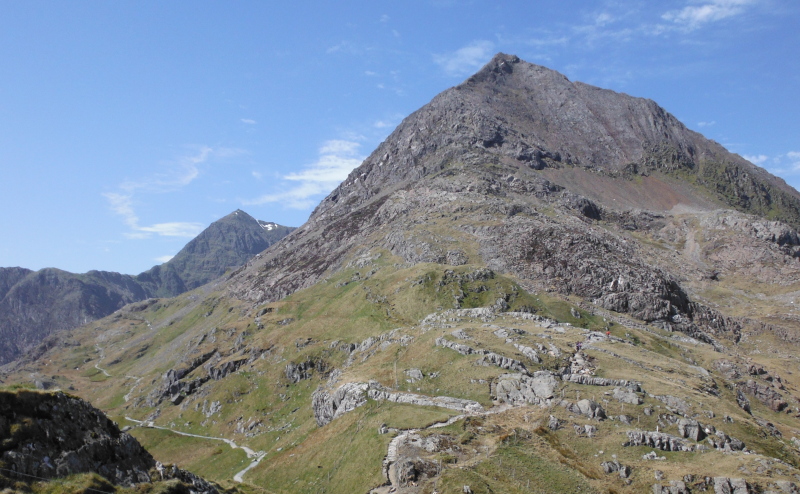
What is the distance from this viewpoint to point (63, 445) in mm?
29406

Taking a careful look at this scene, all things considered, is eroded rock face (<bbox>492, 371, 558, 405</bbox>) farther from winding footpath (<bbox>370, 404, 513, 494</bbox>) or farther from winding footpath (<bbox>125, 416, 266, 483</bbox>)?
winding footpath (<bbox>125, 416, 266, 483</bbox>)

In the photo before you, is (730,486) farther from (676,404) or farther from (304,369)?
(304,369)

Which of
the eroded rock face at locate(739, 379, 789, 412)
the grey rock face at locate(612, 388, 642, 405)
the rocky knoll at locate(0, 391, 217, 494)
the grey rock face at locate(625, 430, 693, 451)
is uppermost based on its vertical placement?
the rocky knoll at locate(0, 391, 217, 494)

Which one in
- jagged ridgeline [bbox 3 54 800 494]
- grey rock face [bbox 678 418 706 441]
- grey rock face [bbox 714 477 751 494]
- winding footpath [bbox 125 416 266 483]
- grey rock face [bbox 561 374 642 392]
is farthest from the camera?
winding footpath [bbox 125 416 266 483]

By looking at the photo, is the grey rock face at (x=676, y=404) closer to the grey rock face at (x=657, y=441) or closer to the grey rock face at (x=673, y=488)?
the grey rock face at (x=657, y=441)

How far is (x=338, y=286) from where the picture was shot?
160375 millimetres

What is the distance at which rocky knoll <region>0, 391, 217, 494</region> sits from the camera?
88.2 feet

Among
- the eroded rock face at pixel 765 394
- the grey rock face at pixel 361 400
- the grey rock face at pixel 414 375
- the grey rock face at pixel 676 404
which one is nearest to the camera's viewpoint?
the grey rock face at pixel 676 404

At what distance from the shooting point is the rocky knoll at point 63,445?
26889 mm

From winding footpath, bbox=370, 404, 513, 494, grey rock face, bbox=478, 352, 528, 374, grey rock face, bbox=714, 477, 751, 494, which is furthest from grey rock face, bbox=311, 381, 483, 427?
grey rock face, bbox=714, 477, 751, 494

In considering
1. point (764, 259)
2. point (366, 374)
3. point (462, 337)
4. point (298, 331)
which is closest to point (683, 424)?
point (462, 337)

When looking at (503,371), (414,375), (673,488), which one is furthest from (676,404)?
(414,375)

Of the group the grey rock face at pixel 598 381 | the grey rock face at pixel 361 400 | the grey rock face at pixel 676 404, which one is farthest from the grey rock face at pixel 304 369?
the grey rock face at pixel 676 404

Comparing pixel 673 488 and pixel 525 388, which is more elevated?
pixel 525 388
